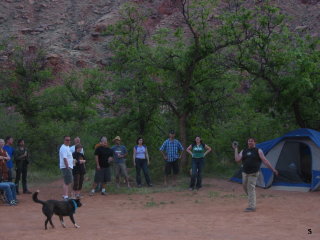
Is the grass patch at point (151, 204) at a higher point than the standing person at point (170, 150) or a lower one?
lower

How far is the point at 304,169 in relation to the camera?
46.2 feet

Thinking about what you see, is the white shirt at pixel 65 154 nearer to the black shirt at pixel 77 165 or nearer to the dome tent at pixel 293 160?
the black shirt at pixel 77 165

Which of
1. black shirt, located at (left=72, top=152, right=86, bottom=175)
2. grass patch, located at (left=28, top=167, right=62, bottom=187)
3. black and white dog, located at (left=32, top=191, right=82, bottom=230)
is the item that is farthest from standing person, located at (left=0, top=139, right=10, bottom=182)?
grass patch, located at (left=28, top=167, right=62, bottom=187)

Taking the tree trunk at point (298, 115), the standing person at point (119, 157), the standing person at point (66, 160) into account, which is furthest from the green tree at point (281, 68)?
the standing person at point (66, 160)

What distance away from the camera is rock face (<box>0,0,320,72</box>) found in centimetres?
4225

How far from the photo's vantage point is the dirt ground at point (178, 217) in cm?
786

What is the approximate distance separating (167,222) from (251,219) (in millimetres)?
1601

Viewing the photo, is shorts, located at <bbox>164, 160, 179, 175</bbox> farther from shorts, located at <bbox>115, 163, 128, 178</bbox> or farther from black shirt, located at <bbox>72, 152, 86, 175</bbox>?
black shirt, located at <bbox>72, 152, 86, 175</bbox>

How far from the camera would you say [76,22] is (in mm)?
47594

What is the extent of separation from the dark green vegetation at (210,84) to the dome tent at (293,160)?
5.76ft

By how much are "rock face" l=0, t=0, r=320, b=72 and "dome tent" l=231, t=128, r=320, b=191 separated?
28249 mm

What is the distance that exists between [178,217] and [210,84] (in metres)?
8.38

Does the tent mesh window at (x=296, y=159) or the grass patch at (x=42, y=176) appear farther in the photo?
the grass patch at (x=42, y=176)

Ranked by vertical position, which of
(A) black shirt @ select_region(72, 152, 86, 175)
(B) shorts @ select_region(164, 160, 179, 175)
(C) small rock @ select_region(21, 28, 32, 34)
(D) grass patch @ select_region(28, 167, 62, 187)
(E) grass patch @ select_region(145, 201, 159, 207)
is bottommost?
(E) grass patch @ select_region(145, 201, 159, 207)
